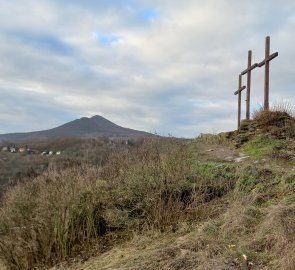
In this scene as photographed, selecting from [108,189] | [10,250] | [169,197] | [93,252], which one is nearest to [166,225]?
[169,197]

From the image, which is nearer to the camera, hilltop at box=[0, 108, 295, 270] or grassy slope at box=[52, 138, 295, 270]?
grassy slope at box=[52, 138, 295, 270]

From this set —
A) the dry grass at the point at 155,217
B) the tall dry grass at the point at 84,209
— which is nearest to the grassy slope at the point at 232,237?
the dry grass at the point at 155,217

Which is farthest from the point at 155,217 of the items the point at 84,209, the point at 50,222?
the point at 50,222

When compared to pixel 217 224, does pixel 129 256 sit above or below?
below

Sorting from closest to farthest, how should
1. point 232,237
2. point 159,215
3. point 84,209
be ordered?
point 232,237
point 159,215
point 84,209

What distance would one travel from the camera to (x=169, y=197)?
7.52 meters

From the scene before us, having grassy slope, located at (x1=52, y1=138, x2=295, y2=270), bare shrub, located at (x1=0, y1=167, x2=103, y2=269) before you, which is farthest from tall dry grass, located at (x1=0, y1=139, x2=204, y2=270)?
grassy slope, located at (x1=52, y1=138, x2=295, y2=270)

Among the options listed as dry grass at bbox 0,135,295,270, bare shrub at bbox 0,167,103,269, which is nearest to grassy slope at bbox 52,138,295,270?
dry grass at bbox 0,135,295,270

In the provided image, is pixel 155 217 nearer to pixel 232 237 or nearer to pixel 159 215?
pixel 159 215

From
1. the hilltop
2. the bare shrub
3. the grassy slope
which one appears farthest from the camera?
the bare shrub

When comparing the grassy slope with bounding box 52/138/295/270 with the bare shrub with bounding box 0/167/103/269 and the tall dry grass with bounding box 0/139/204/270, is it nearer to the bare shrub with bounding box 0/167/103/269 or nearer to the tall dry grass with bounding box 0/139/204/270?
the tall dry grass with bounding box 0/139/204/270

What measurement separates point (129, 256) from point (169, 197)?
1.95m

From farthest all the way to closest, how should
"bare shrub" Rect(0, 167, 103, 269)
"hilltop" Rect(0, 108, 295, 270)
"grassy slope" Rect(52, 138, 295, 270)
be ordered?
1. "bare shrub" Rect(0, 167, 103, 269)
2. "hilltop" Rect(0, 108, 295, 270)
3. "grassy slope" Rect(52, 138, 295, 270)

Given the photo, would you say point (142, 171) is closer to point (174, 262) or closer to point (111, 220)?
point (111, 220)
